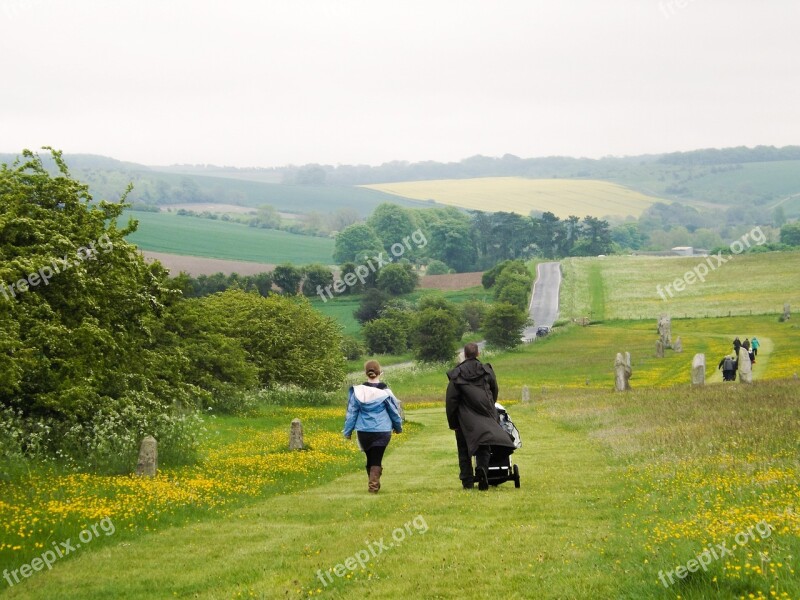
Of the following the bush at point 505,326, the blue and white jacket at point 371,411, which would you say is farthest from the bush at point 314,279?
the blue and white jacket at point 371,411

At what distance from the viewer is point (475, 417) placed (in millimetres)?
17062

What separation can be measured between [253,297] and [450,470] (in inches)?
1631

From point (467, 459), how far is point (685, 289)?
128m

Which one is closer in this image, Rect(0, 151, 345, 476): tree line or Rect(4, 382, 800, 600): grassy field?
Rect(4, 382, 800, 600): grassy field

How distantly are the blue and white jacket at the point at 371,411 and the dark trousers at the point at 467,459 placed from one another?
1158 mm

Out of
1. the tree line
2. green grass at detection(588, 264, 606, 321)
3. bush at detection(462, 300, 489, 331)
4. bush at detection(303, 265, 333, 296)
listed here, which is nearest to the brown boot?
the tree line

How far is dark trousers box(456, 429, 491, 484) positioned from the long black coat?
14 cm

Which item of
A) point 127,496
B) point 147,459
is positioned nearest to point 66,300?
point 147,459

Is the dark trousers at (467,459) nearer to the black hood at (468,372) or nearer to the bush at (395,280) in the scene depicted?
the black hood at (468,372)

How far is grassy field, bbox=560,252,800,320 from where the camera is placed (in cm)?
11724

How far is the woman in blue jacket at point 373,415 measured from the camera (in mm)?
17578

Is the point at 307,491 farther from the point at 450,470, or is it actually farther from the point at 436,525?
the point at 436,525

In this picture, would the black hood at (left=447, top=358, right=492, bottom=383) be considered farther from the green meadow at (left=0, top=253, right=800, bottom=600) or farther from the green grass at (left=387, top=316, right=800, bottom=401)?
the green grass at (left=387, top=316, right=800, bottom=401)

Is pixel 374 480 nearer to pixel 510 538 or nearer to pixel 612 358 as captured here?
pixel 510 538
